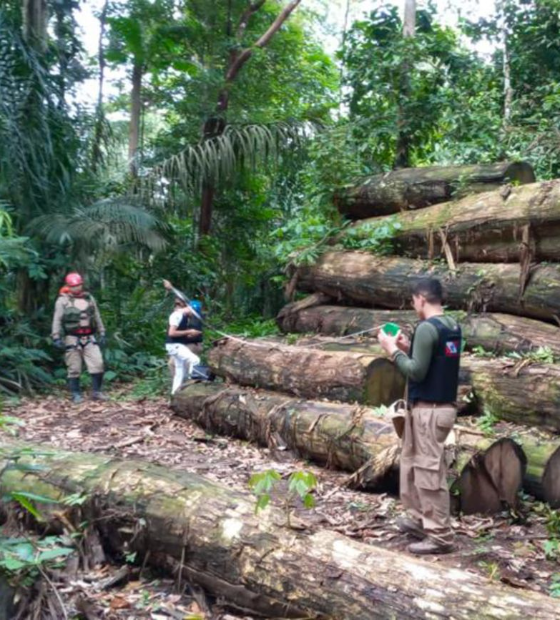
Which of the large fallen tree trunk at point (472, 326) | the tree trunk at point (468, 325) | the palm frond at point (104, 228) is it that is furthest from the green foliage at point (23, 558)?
the palm frond at point (104, 228)

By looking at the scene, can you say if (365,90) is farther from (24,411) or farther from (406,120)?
(24,411)

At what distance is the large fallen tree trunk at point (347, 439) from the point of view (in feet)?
18.5

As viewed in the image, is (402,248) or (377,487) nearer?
(377,487)

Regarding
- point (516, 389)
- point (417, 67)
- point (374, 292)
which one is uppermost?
point (417, 67)

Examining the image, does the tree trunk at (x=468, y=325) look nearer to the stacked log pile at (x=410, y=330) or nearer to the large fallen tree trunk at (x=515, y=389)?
the stacked log pile at (x=410, y=330)

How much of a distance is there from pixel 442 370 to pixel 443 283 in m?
4.20

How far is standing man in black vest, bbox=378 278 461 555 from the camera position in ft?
15.6

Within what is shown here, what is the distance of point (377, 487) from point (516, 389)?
1645mm

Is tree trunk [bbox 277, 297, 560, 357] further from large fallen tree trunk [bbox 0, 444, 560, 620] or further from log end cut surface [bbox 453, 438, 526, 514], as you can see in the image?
large fallen tree trunk [bbox 0, 444, 560, 620]

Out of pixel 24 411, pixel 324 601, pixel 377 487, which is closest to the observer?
pixel 324 601

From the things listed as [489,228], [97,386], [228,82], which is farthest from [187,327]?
[228,82]

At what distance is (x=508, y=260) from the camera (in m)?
8.58

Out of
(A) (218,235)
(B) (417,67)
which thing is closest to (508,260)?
(B) (417,67)

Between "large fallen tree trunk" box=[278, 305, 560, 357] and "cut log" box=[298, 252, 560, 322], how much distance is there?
0.53 ft
